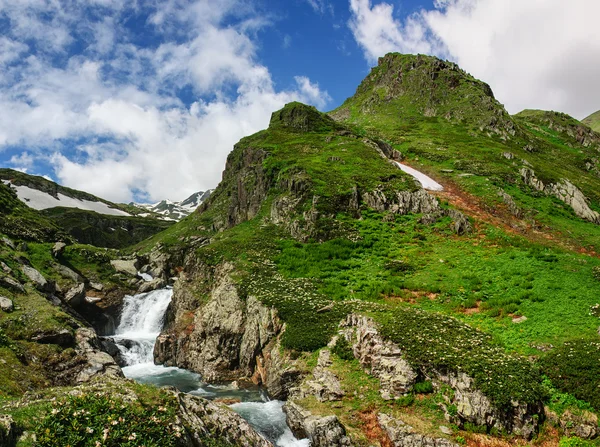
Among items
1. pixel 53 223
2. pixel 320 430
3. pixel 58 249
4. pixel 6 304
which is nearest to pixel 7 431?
pixel 320 430

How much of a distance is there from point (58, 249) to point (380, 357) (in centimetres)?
5147

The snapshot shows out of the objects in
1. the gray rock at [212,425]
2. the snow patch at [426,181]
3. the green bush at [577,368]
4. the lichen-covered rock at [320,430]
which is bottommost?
the lichen-covered rock at [320,430]

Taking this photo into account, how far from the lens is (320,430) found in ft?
58.7

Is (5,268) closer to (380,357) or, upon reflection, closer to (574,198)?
(380,357)

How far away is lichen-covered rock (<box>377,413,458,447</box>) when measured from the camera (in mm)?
16167

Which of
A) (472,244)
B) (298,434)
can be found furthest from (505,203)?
(298,434)

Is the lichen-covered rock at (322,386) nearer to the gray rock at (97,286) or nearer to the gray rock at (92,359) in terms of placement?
the gray rock at (92,359)

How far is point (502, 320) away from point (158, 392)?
21924mm

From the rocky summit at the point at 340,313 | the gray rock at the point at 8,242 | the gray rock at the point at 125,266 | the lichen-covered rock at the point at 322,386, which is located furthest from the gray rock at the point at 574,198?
the gray rock at the point at 8,242

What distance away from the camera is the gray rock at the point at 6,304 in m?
27.0

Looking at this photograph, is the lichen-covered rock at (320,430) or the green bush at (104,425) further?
the lichen-covered rock at (320,430)

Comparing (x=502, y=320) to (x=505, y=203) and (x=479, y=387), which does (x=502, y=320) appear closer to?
(x=479, y=387)

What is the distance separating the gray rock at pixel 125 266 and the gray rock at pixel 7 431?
177ft

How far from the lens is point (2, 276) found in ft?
101
